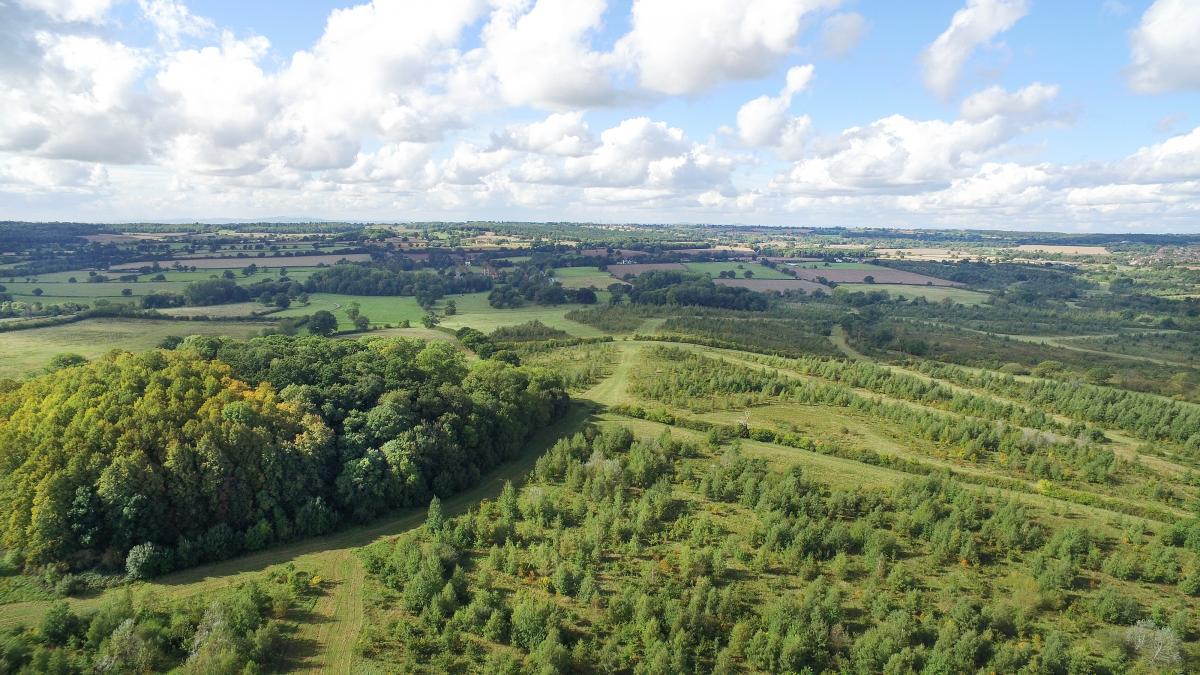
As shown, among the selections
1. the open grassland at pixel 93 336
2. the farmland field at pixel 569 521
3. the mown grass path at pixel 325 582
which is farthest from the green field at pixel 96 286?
the mown grass path at pixel 325 582

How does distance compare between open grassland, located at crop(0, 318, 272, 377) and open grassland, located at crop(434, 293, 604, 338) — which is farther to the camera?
open grassland, located at crop(434, 293, 604, 338)

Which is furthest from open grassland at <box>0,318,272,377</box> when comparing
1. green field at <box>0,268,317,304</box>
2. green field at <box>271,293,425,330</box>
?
green field at <box>0,268,317,304</box>

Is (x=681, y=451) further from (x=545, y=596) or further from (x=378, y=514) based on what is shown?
(x=378, y=514)

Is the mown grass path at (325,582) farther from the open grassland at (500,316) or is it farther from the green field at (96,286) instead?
the green field at (96,286)

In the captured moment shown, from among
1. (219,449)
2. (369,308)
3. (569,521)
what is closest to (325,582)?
(219,449)

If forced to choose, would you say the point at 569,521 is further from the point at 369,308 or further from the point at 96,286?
the point at 96,286

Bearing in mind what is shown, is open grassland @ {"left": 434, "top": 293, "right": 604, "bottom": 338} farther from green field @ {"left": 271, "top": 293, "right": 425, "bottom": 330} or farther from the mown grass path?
the mown grass path

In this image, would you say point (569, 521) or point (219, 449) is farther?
point (569, 521)

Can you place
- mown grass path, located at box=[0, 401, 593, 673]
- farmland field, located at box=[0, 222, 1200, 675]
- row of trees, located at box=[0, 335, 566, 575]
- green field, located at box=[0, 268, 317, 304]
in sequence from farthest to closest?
green field, located at box=[0, 268, 317, 304] → row of trees, located at box=[0, 335, 566, 575] → farmland field, located at box=[0, 222, 1200, 675] → mown grass path, located at box=[0, 401, 593, 673]

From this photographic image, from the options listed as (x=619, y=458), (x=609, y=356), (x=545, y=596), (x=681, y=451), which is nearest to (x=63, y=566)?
(x=545, y=596)

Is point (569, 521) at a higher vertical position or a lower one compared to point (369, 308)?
lower
